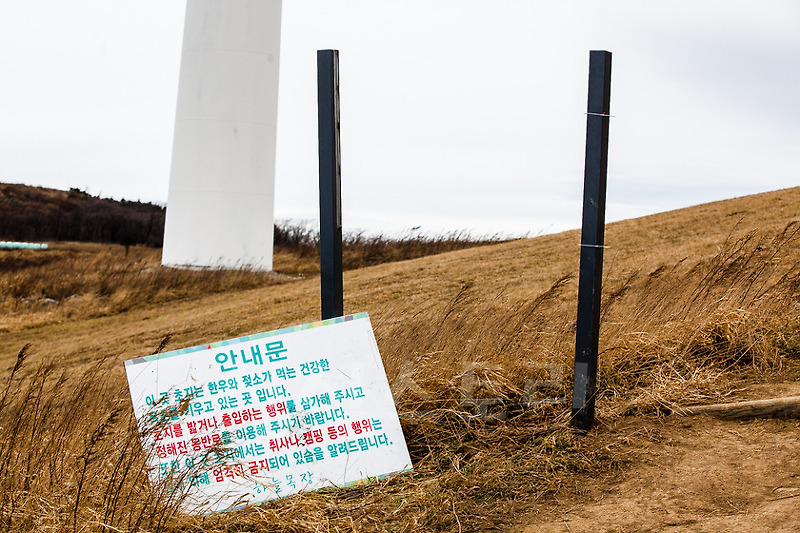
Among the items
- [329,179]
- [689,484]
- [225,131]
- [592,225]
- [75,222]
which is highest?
[225,131]

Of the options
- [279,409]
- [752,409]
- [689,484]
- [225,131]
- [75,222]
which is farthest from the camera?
[75,222]

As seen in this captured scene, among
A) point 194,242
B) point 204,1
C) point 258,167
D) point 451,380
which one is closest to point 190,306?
point 194,242

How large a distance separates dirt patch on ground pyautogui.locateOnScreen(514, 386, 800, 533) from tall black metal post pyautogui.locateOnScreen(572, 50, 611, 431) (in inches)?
10.1

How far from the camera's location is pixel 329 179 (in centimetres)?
494

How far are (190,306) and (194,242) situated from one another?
105 inches

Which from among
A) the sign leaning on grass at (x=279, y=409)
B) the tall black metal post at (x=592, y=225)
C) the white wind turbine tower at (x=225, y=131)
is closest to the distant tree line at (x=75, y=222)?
the white wind turbine tower at (x=225, y=131)

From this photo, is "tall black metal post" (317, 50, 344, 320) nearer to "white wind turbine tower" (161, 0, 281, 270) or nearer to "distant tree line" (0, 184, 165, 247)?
"white wind turbine tower" (161, 0, 281, 270)

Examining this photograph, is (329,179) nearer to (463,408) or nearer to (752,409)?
(463,408)

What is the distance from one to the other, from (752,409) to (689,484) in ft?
3.28

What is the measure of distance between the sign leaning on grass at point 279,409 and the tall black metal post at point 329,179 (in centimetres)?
41

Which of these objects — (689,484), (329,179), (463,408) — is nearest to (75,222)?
(329,179)

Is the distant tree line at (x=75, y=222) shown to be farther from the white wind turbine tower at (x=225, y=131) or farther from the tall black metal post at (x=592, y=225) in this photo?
the tall black metal post at (x=592, y=225)

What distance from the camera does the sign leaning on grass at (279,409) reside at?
4.26 metres

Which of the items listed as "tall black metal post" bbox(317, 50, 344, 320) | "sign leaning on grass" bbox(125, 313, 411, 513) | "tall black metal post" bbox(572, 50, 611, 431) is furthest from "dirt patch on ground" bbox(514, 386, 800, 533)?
"tall black metal post" bbox(317, 50, 344, 320)
